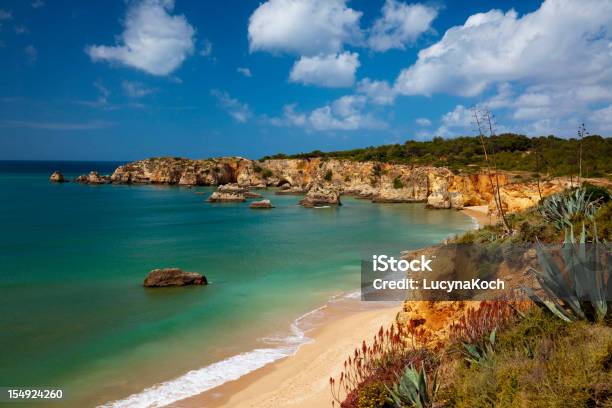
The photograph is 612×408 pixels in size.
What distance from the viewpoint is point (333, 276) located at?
17781 millimetres


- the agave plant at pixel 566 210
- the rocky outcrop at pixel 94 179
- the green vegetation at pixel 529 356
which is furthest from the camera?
the rocky outcrop at pixel 94 179

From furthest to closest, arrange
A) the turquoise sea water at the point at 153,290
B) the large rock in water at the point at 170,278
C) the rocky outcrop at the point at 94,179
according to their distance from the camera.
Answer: the rocky outcrop at the point at 94,179
the large rock in water at the point at 170,278
the turquoise sea water at the point at 153,290

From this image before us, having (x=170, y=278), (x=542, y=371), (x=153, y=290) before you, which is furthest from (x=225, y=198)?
(x=542, y=371)

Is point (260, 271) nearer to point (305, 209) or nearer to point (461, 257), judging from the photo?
point (461, 257)

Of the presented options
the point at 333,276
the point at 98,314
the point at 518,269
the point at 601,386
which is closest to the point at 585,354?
the point at 601,386

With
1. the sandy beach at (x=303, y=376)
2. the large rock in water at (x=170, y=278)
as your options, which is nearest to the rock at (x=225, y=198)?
the large rock in water at (x=170, y=278)

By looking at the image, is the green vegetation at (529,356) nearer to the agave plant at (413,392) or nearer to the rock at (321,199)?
the agave plant at (413,392)

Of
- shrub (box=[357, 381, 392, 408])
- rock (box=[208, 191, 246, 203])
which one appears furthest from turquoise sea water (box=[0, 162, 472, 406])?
rock (box=[208, 191, 246, 203])

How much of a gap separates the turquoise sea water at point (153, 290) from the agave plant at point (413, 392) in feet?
17.3

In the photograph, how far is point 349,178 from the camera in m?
65.9

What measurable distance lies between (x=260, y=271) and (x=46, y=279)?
833 cm

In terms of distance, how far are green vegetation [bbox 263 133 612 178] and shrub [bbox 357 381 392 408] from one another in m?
28.3

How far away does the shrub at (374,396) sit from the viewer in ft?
16.2

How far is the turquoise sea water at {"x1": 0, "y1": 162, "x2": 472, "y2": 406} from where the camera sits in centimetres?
952
